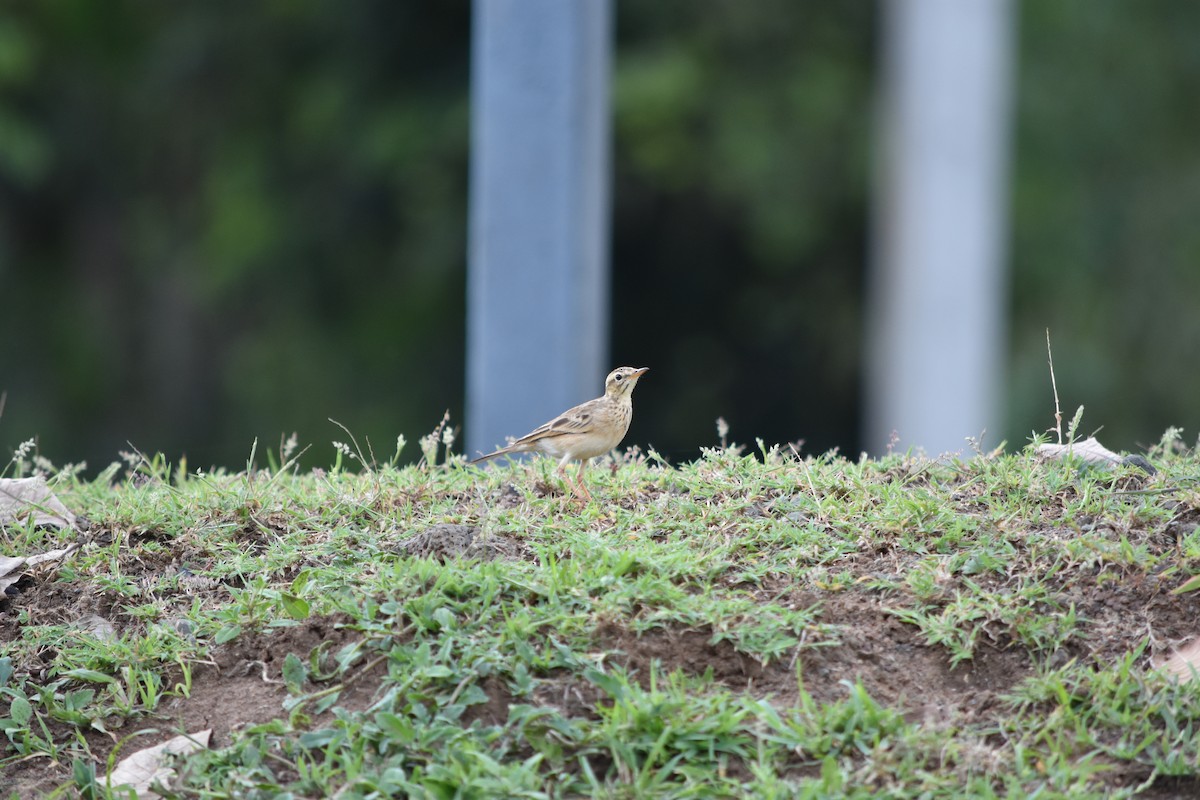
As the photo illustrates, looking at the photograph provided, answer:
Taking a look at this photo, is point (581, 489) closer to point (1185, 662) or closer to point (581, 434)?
point (581, 434)

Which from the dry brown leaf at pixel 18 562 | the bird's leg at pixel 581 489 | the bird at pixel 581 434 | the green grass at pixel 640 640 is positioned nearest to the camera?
the green grass at pixel 640 640

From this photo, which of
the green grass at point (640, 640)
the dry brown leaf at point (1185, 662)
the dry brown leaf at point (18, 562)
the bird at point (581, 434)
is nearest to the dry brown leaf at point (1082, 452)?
the green grass at point (640, 640)

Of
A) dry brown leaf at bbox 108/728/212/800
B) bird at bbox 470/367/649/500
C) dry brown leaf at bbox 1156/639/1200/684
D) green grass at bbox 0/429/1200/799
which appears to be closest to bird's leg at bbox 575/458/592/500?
bird at bbox 470/367/649/500

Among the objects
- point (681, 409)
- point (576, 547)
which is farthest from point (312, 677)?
point (681, 409)

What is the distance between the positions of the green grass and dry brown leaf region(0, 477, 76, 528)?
16 centimetres

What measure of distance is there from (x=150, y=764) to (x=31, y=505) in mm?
1688

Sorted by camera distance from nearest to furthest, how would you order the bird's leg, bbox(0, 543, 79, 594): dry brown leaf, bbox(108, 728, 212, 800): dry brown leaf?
bbox(108, 728, 212, 800): dry brown leaf < bbox(0, 543, 79, 594): dry brown leaf < the bird's leg

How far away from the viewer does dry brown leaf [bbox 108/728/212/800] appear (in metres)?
4.18

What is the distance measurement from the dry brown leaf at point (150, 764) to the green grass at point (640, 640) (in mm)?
63

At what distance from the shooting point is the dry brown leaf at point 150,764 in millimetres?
4180

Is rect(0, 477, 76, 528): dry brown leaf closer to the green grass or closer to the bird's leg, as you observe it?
the green grass

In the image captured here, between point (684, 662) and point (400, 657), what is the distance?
85cm

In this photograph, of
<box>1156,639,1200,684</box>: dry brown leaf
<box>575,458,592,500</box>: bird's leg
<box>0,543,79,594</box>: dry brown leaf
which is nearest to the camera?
<box>1156,639,1200,684</box>: dry brown leaf

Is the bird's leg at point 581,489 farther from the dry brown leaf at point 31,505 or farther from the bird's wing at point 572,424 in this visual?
the dry brown leaf at point 31,505
